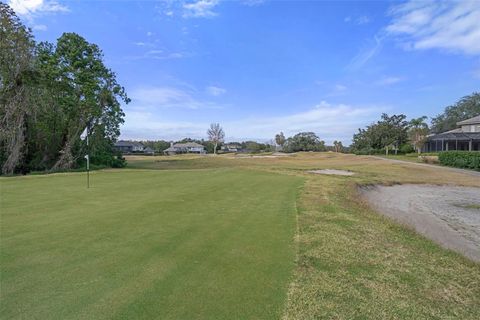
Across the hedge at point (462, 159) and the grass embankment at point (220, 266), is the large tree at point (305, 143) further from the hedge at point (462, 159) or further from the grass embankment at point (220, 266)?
the grass embankment at point (220, 266)

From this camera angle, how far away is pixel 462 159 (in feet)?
101

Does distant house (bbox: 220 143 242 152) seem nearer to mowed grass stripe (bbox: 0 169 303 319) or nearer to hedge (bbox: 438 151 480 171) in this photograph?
hedge (bbox: 438 151 480 171)

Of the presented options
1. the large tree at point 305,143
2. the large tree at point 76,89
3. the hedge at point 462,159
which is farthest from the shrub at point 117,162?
the large tree at point 305,143

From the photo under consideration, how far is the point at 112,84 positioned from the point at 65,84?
15.1ft

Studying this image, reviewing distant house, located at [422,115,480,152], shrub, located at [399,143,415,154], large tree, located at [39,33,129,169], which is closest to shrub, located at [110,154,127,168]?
large tree, located at [39,33,129,169]

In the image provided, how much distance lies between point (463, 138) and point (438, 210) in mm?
37266

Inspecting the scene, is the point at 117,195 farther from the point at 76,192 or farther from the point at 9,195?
the point at 9,195

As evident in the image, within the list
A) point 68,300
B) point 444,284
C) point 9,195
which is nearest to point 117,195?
point 9,195

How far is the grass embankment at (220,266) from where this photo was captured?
3.58 meters

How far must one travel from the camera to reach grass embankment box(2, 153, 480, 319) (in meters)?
3.58

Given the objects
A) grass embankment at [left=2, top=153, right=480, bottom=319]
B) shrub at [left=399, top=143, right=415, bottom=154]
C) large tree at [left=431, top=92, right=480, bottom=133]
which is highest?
large tree at [left=431, top=92, right=480, bottom=133]

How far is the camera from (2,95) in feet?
74.1

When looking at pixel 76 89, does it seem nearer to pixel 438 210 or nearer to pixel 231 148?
pixel 438 210

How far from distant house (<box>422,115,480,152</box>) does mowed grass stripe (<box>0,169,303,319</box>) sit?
44.7 metres
